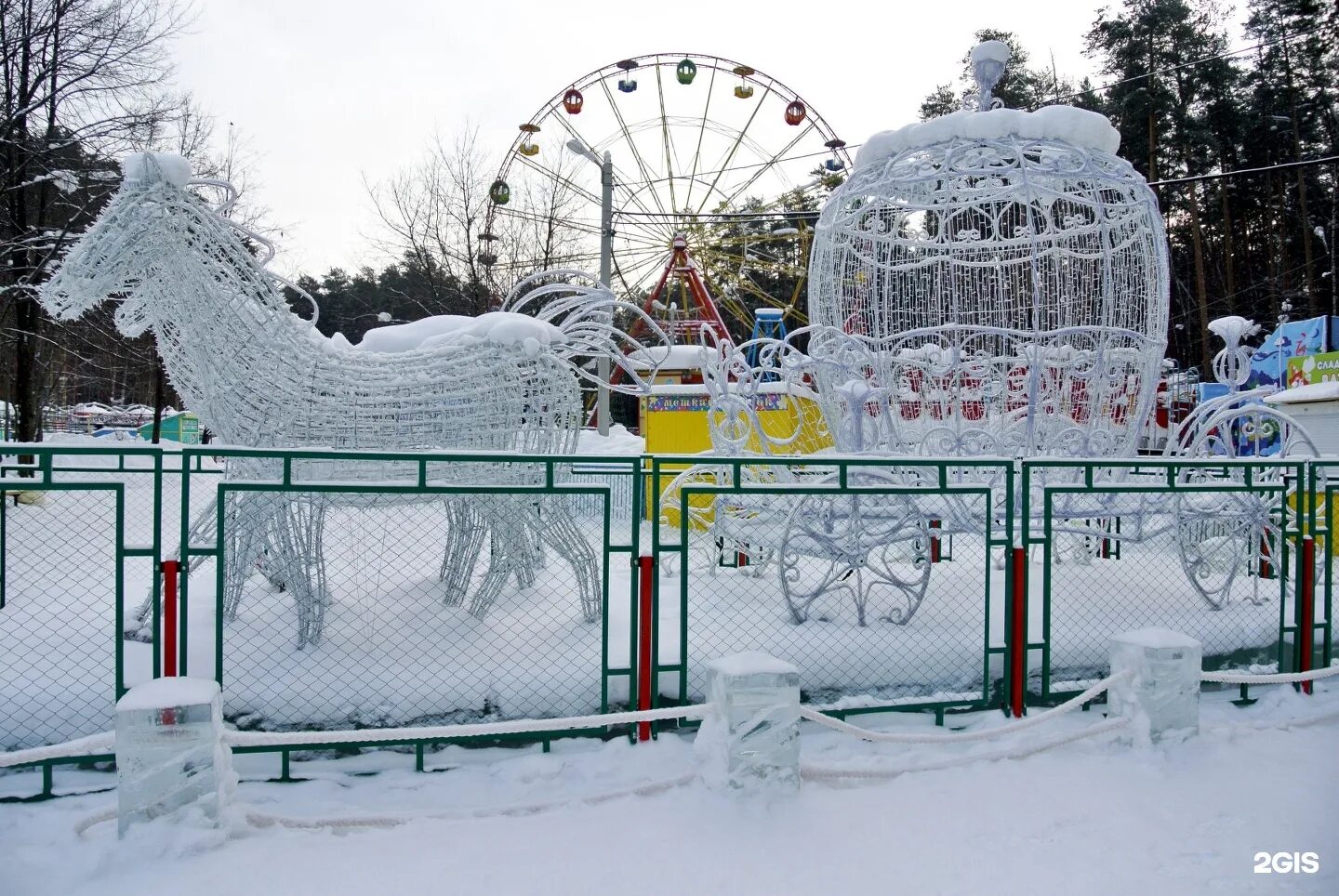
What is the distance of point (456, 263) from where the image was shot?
675 inches

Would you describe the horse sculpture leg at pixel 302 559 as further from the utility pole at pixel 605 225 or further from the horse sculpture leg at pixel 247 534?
the utility pole at pixel 605 225

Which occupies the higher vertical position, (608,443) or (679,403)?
(679,403)

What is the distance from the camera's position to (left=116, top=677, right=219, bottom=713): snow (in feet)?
8.11

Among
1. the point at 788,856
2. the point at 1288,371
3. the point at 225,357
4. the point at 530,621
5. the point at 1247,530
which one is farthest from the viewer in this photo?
the point at 1288,371

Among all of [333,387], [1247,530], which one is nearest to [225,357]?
[333,387]

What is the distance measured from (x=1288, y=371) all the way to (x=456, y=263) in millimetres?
14053

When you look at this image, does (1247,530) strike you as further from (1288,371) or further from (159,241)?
(1288,371)

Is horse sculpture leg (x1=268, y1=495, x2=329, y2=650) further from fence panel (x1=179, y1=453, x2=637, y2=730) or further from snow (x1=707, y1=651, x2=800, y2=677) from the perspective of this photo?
snow (x1=707, y1=651, x2=800, y2=677)

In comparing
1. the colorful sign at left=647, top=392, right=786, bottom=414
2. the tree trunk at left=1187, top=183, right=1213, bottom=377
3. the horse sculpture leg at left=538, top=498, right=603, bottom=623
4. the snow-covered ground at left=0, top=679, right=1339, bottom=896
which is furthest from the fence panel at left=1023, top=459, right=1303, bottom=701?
the tree trunk at left=1187, top=183, right=1213, bottom=377

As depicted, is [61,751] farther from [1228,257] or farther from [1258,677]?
[1228,257]

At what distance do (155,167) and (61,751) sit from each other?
7.89ft

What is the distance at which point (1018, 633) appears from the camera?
12.1 ft

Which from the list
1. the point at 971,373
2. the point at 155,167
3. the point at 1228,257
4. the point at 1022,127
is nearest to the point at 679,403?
the point at 971,373

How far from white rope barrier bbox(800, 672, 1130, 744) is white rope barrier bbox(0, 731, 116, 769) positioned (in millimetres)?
2256
